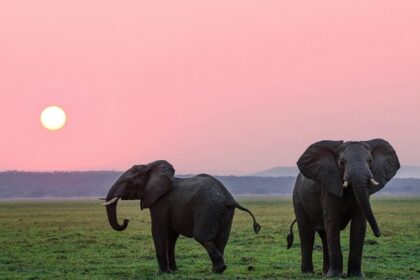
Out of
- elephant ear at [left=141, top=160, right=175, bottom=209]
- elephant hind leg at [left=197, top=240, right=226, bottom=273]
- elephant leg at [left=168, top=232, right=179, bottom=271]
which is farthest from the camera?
elephant leg at [left=168, top=232, right=179, bottom=271]

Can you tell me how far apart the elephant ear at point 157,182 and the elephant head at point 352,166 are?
3690 mm

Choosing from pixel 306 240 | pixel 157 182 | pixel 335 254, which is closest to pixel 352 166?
pixel 335 254

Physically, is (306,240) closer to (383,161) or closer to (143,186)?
(383,161)

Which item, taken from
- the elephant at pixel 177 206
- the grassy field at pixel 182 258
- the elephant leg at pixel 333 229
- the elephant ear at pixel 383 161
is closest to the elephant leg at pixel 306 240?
the grassy field at pixel 182 258

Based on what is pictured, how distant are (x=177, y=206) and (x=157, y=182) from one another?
0.78 meters

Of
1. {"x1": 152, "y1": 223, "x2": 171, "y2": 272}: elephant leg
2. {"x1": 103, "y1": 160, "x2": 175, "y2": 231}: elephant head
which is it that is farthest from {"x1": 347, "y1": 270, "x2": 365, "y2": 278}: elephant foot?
{"x1": 103, "y1": 160, "x2": 175, "y2": 231}: elephant head

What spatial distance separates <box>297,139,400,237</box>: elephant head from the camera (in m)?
16.4

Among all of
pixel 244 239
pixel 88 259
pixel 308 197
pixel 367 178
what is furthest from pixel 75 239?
pixel 367 178

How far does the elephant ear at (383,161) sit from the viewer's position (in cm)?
1742

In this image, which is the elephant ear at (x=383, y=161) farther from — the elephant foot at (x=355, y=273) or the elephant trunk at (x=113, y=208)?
the elephant trunk at (x=113, y=208)

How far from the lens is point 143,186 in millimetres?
20344

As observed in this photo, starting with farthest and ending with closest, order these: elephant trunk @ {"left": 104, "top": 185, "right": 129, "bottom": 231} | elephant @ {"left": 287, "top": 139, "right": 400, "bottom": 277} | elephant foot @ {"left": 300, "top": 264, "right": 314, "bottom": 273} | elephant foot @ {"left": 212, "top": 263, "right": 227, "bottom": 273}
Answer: elephant trunk @ {"left": 104, "top": 185, "right": 129, "bottom": 231} < elephant foot @ {"left": 300, "top": 264, "right": 314, "bottom": 273} < elephant foot @ {"left": 212, "top": 263, "right": 227, "bottom": 273} < elephant @ {"left": 287, "top": 139, "right": 400, "bottom": 277}

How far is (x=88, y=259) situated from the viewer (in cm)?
2572

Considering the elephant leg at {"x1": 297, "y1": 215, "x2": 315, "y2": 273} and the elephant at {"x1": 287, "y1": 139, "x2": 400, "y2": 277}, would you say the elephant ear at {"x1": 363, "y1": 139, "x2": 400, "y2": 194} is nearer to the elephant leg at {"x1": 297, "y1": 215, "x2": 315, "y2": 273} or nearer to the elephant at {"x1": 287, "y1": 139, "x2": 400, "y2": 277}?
the elephant at {"x1": 287, "y1": 139, "x2": 400, "y2": 277}
